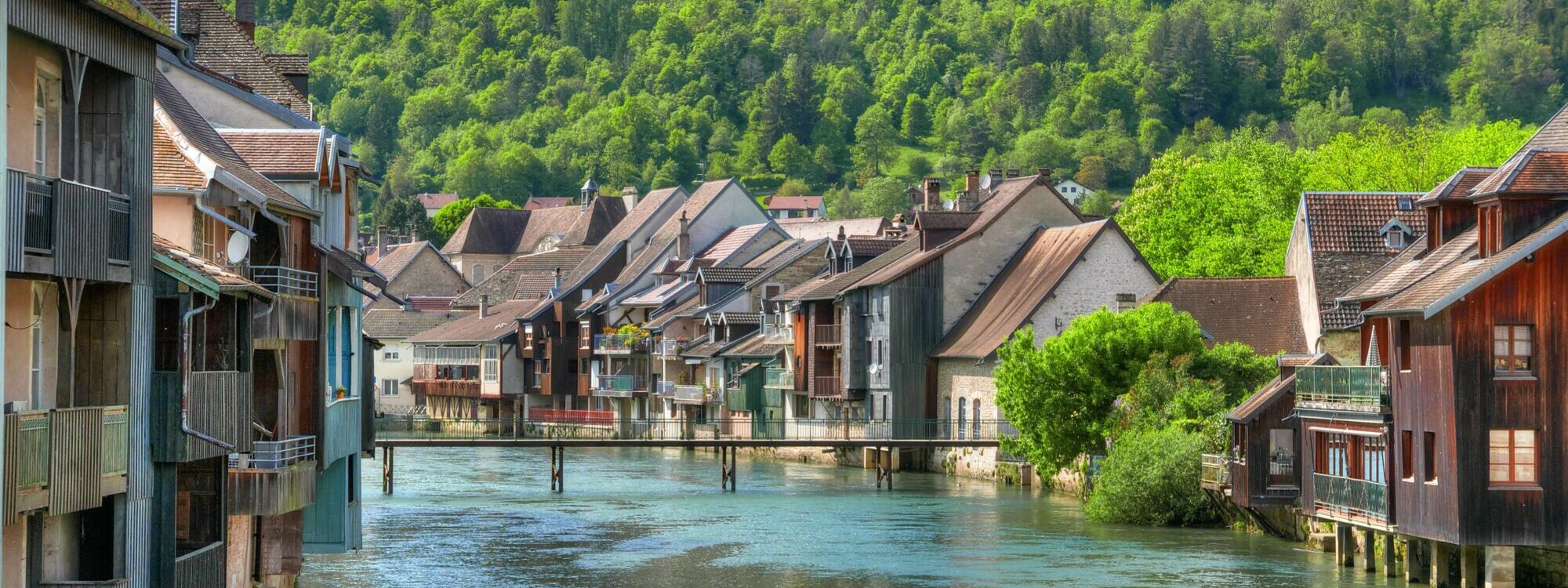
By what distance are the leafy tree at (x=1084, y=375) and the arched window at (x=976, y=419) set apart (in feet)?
33.1

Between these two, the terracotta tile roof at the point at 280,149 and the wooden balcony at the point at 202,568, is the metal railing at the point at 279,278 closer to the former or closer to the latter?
the terracotta tile roof at the point at 280,149

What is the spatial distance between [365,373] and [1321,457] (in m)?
19.3

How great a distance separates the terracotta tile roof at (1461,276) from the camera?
36.6 m

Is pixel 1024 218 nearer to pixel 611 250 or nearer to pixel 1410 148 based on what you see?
pixel 1410 148

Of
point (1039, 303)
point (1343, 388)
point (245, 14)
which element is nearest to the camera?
point (1343, 388)

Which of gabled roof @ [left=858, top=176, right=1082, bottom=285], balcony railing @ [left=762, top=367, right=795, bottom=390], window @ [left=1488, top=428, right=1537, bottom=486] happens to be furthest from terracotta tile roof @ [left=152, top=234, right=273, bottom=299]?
balcony railing @ [left=762, top=367, right=795, bottom=390]

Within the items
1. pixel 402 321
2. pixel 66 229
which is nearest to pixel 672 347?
pixel 402 321

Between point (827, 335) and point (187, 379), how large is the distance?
58.6 meters

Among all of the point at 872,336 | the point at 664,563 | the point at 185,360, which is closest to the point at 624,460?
the point at 872,336

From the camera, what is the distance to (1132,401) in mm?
55656

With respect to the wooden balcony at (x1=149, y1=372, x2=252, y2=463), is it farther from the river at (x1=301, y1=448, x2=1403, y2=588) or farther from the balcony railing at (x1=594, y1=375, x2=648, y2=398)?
Result: the balcony railing at (x1=594, y1=375, x2=648, y2=398)

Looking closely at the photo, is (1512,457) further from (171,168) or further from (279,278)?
(171,168)

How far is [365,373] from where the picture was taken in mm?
43094

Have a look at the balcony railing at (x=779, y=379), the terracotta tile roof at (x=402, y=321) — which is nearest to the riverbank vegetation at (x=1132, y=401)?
the balcony railing at (x=779, y=379)
